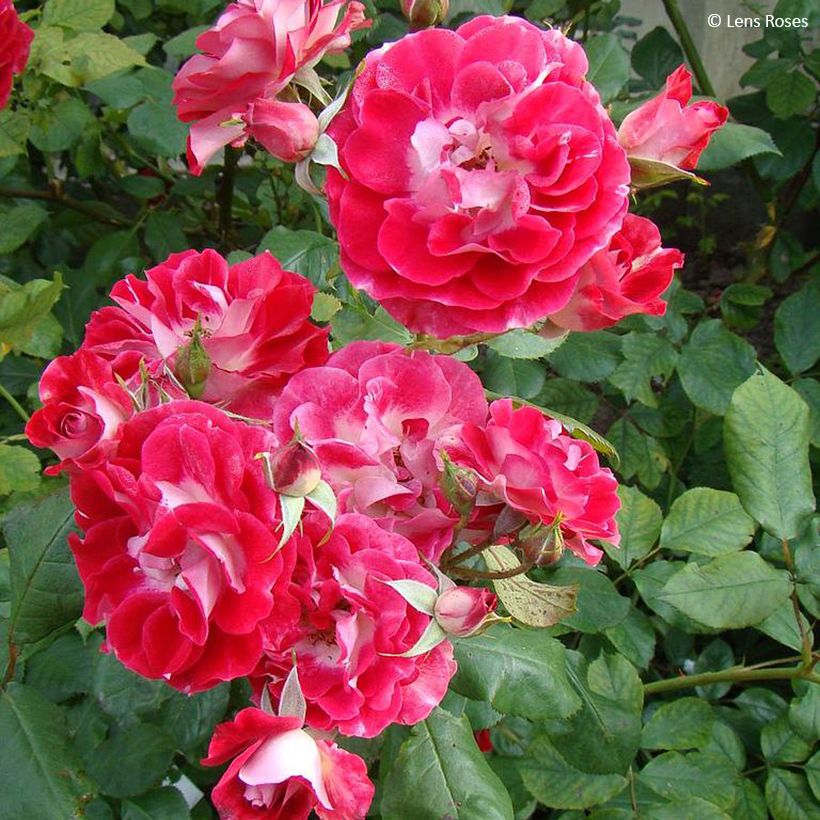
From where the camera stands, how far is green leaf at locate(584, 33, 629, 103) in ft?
3.34

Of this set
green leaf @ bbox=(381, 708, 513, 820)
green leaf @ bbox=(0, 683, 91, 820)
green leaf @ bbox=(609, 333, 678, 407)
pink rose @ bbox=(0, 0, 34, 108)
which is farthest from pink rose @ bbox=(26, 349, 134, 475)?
green leaf @ bbox=(609, 333, 678, 407)

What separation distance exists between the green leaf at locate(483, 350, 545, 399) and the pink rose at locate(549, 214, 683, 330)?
0.43 meters

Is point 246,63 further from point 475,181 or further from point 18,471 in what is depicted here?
point 18,471

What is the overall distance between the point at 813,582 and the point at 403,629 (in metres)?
0.51

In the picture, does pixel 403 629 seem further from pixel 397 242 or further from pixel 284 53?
pixel 284 53

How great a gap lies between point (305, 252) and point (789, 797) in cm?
79

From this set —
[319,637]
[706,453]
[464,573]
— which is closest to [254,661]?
[319,637]

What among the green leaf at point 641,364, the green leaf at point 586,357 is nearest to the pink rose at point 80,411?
the green leaf at point 586,357

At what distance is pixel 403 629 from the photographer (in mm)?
474

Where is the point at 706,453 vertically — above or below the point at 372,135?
below

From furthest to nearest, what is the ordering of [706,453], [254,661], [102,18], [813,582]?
[706,453] → [102,18] → [813,582] → [254,661]

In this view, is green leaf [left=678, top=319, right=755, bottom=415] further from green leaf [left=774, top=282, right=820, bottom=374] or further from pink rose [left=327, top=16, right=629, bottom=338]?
pink rose [left=327, top=16, right=629, bottom=338]

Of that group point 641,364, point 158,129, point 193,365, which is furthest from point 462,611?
point 158,129

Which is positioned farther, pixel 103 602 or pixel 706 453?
pixel 706 453
